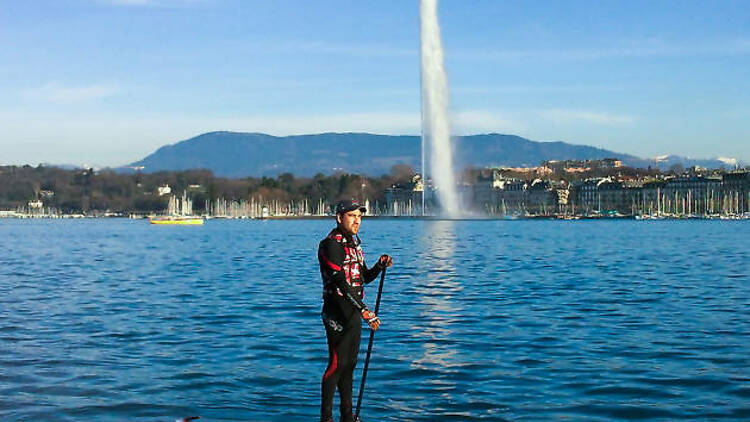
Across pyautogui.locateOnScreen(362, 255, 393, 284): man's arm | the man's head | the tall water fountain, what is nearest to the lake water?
pyautogui.locateOnScreen(362, 255, 393, 284): man's arm

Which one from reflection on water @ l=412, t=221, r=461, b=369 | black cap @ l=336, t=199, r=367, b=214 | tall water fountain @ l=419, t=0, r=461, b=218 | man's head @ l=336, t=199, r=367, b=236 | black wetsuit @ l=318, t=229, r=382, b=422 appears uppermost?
tall water fountain @ l=419, t=0, r=461, b=218

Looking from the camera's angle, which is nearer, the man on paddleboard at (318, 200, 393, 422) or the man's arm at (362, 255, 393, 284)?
the man's arm at (362, 255, 393, 284)

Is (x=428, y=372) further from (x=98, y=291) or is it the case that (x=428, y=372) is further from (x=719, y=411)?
(x=98, y=291)

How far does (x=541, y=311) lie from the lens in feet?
69.4

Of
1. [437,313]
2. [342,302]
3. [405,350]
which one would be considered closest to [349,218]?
[342,302]

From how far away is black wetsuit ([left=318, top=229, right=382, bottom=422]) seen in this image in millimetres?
9664

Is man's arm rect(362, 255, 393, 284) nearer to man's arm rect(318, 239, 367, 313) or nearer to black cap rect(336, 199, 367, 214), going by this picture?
man's arm rect(318, 239, 367, 313)

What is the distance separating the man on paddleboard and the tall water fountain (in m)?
98.4

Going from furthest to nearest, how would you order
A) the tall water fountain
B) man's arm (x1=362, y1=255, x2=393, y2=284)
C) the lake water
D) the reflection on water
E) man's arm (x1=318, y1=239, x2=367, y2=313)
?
the tall water fountain
the reflection on water
the lake water
man's arm (x1=318, y1=239, x2=367, y2=313)
man's arm (x1=362, y1=255, x2=393, y2=284)

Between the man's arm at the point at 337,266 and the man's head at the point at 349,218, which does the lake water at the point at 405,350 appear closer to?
the man's arm at the point at 337,266

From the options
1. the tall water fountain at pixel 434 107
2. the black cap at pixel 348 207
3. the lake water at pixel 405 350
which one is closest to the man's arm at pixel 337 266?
the black cap at pixel 348 207

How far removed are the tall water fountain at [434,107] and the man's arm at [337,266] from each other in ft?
323

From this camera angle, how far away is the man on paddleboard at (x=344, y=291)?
9664 mm

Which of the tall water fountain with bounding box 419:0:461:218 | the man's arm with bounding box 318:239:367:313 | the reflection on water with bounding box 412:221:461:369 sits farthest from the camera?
the tall water fountain with bounding box 419:0:461:218
